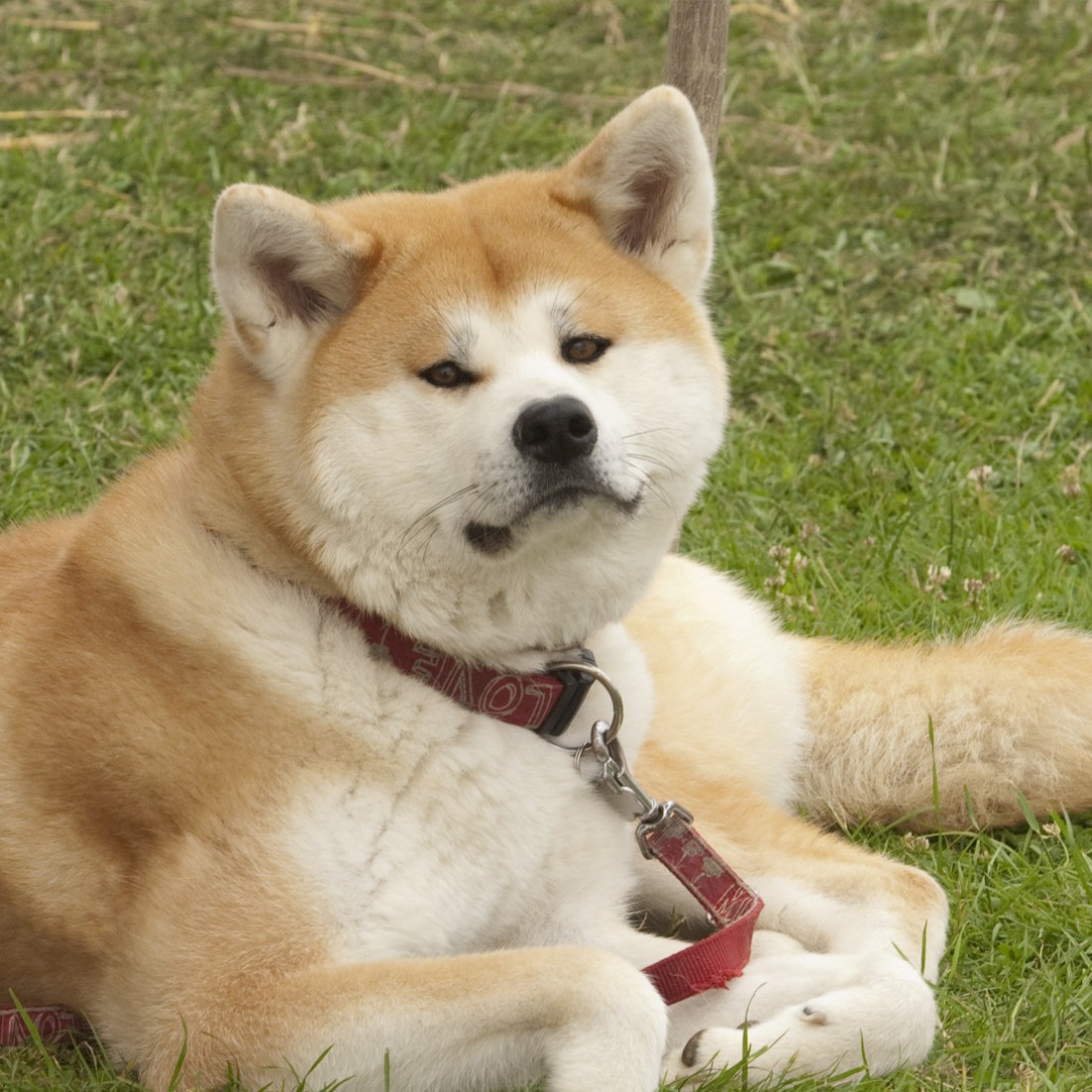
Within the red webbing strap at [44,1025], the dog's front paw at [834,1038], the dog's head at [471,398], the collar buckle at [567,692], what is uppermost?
the dog's head at [471,398]

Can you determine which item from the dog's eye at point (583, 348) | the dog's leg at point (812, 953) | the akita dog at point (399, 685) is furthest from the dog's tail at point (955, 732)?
the dog's eye at point (583, 348)

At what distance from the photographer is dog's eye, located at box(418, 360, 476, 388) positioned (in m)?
3.12

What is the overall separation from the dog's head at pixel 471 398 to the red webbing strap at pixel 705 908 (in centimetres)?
48

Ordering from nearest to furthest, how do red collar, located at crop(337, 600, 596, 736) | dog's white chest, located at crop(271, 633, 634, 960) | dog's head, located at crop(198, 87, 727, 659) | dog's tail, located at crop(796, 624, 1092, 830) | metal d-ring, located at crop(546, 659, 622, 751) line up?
dog's white chest, located at crop(271, 633, 634, 960), dog's head, located at crop(198, 87, 727, 659), red collar, located at crop(337, 600, 596, 736), metal d-ring, located at crop(546, 659, 622, 751), dog's tail, located at crop(796, 624, 1092, 830)

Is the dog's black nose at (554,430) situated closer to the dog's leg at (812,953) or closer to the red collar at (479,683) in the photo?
the red collar at (479,683)

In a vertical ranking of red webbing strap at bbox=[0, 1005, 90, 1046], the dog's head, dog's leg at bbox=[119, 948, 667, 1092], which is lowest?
red webbing strap at bbox=[0, 1005, 90, 1046]

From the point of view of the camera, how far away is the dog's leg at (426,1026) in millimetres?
2799

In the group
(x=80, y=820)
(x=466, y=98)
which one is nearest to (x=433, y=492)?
(x=80, y=820)

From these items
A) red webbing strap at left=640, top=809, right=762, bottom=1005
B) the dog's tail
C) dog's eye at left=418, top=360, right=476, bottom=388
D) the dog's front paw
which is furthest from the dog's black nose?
the dog's tail

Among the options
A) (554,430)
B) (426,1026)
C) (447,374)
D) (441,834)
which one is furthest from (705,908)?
(447,374)

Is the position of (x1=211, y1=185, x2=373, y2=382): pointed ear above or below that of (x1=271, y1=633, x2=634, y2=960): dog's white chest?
above

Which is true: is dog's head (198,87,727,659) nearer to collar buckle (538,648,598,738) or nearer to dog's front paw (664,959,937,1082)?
collar buckle (538,648,598,738)

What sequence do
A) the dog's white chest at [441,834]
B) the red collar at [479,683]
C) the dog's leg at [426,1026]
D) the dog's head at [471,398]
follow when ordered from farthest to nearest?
1. the red collar at [479,683]
2. the dog's head at [471,398]
3. the dog's white chest at [441,834]
4. the dog's leg at [426,1026]

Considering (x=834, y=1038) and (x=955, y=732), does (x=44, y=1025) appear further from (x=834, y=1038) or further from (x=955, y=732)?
(x=955, y=732)
